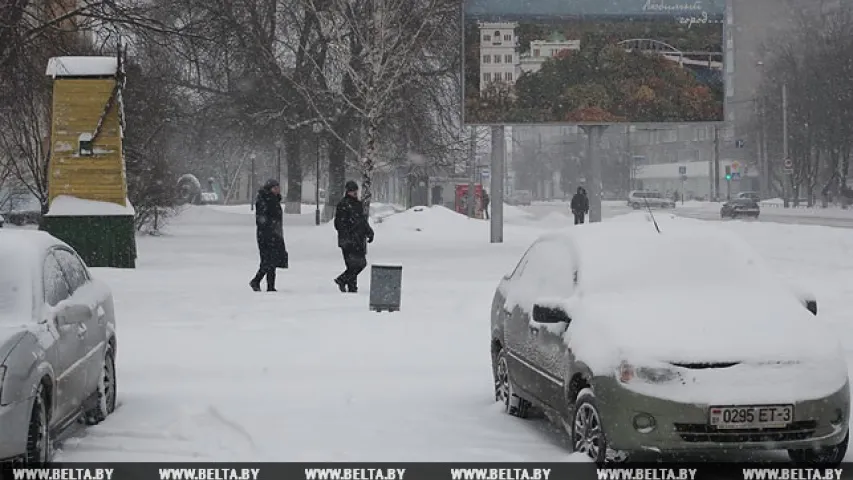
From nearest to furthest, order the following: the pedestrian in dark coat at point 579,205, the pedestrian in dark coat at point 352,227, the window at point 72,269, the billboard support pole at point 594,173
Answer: the window at point 72,269 < the pedestrian in dark coat at point 352,227 < the billboard support pole at point 594,173 < the pedestrian in dark coat at point 579,205

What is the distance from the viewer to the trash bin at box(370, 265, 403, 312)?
15.5m

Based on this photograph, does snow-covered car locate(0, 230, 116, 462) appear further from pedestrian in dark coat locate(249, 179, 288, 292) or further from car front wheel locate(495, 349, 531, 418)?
pedestrian in dark coat locate(249, 179, 288, 292)

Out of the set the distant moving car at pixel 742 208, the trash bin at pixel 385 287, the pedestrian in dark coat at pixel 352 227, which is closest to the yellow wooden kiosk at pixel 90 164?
the pedestrian in dark coat at pixel 352 227

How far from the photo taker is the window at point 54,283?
7.46m

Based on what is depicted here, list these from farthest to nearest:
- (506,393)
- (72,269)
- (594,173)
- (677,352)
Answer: (594,173) → (506,393) → (72,269) → (677,352)

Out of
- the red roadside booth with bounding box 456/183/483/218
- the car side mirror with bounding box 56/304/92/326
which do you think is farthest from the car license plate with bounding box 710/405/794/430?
the red roadside booth with bounding box 456/183/483/218

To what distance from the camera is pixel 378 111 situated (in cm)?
3116

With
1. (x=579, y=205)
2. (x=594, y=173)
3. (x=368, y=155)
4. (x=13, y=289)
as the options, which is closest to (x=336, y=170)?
(x=579, y=205)

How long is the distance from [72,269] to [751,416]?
16.2 ft

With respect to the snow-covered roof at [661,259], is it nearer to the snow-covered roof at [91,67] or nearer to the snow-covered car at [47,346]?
the snow-covered car at [47,346]

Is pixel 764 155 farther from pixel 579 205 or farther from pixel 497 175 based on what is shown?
pixel 497 175

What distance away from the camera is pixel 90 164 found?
24234mm

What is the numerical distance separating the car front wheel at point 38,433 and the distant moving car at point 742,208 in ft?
173

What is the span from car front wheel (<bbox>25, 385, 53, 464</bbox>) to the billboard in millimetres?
24331
